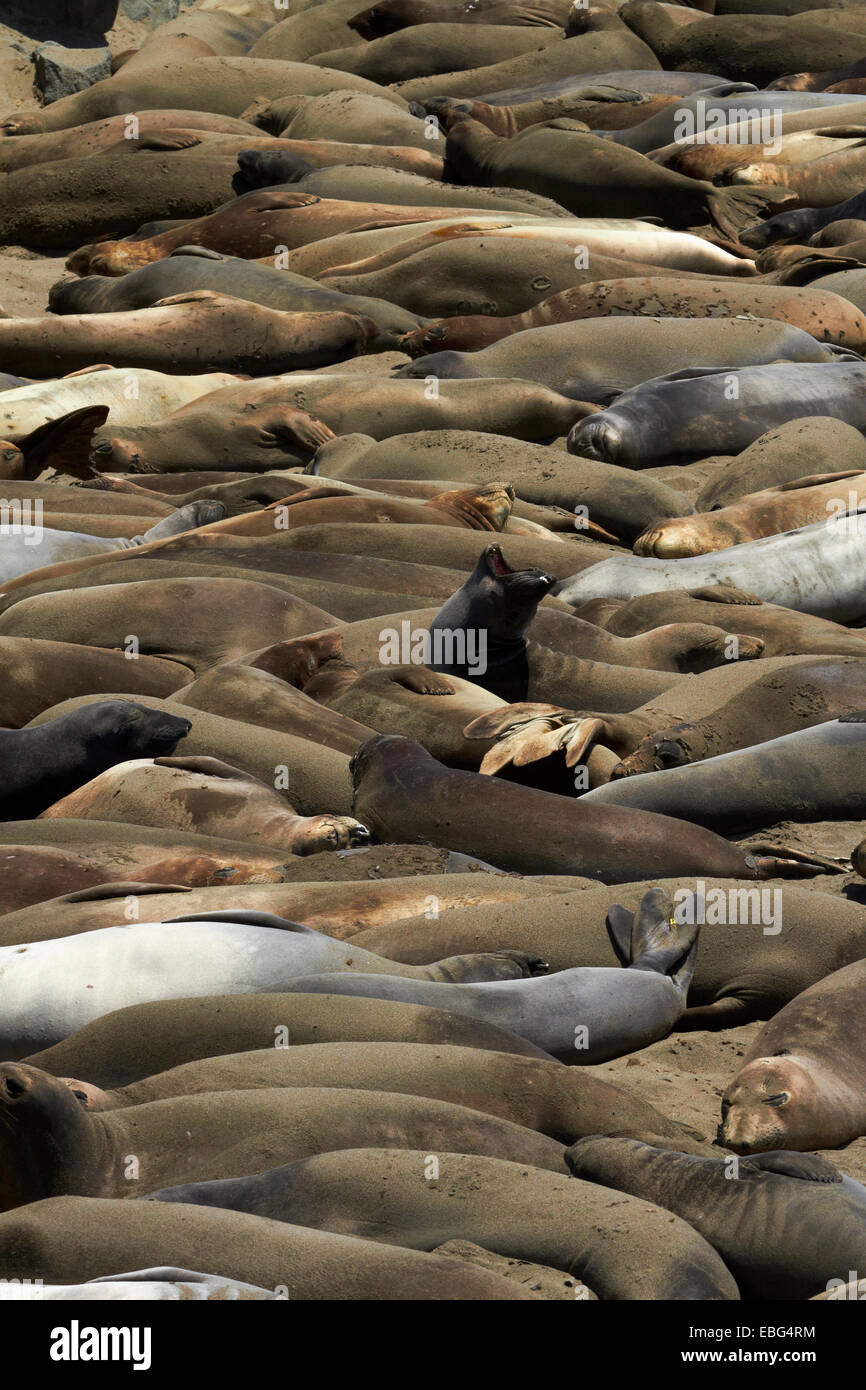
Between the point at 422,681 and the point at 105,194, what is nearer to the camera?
the point at 422,681

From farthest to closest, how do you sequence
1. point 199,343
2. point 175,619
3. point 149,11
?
point 149,11 < point 199,343 < point 175,619

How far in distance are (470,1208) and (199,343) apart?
748 cm

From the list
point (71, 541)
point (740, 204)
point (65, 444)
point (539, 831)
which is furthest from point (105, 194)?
point (539, 831)

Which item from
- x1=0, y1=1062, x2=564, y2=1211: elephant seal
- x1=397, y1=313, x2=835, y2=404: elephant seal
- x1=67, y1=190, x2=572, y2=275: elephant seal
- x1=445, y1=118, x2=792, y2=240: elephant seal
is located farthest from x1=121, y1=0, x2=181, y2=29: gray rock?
x1=0, y1=1062, x2=564, y2=1211: elephant seal

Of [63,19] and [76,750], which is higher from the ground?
[63,19]

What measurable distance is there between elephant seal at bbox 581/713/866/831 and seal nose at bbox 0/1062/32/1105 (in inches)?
88.0

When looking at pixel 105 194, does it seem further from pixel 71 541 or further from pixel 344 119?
pixel 71 541

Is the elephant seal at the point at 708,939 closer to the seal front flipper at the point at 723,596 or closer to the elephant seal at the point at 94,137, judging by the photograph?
the seal front flipper at the point at 723,596

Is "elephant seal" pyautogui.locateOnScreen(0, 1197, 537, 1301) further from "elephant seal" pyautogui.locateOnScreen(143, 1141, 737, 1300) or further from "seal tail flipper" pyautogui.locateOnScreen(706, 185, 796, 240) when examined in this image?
"seal tail flipper" pyautogui.locateOnScreen(706, 185, 796, 240)

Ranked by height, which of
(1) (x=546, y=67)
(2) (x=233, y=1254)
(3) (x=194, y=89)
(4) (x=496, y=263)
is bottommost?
(2) (x=233, y=1254)

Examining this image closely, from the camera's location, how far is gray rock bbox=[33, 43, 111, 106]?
51.6ft

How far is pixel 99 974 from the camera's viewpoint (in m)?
4.03

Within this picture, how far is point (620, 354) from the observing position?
9.30 meters
